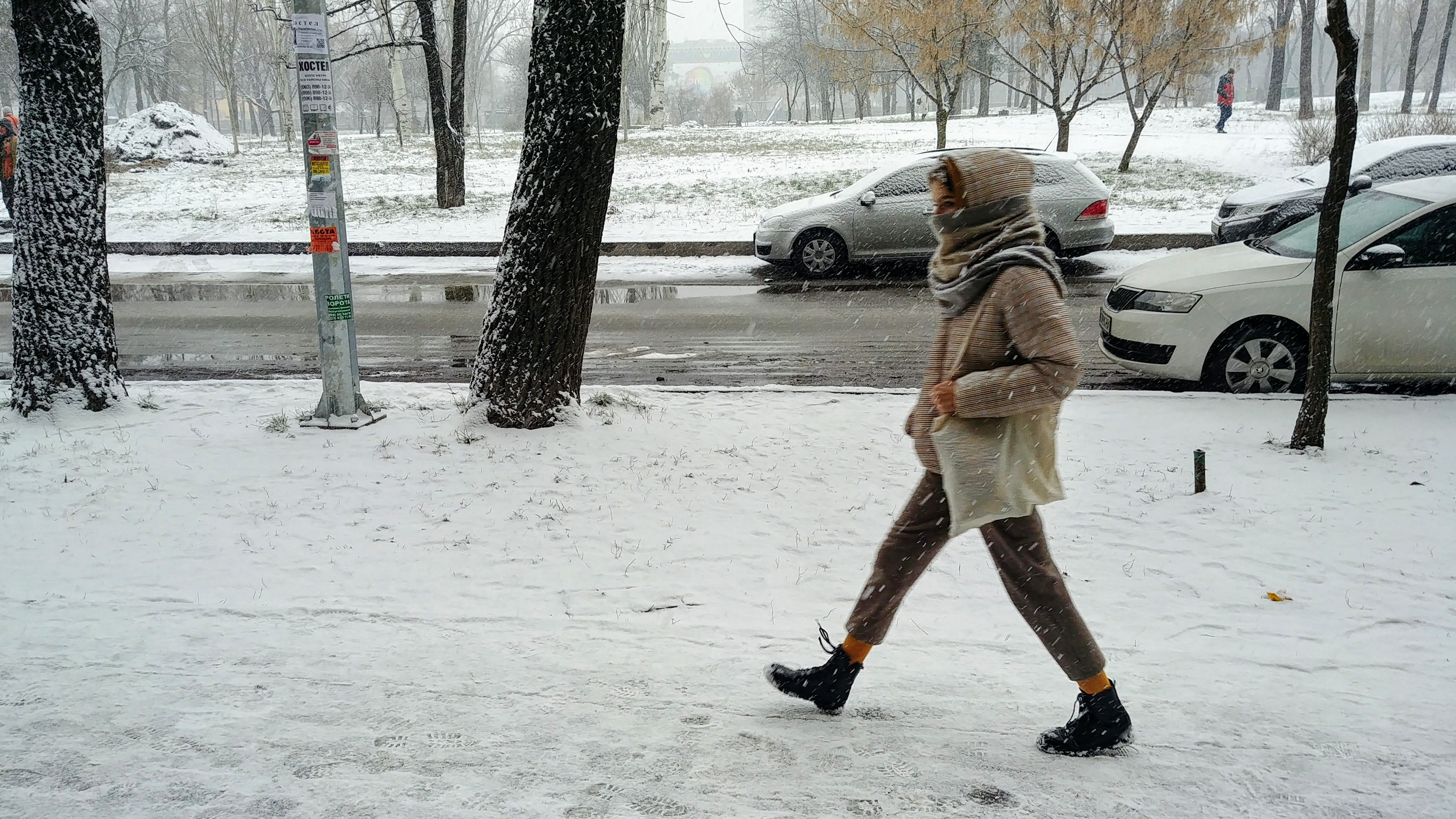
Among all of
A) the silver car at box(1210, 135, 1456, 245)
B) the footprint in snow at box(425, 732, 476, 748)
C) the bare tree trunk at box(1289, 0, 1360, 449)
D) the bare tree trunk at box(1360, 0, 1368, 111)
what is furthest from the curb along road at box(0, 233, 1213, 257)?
the bare tree trunk at box(1360, 0, 1368, 111)

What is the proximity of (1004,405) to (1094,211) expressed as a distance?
11366 millimetres

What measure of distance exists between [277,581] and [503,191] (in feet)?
61.3

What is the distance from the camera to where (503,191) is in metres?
21.7

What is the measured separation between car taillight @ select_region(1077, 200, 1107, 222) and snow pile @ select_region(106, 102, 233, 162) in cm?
2669

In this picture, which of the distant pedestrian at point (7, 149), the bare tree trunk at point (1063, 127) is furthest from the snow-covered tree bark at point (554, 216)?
the bare tree trunk at point (1063, 127)

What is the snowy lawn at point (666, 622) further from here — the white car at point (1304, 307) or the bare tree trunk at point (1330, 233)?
the white car at point (1304, 307)

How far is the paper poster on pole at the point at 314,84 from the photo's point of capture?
5.73 metres

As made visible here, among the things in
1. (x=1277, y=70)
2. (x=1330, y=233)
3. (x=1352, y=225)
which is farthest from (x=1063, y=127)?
(x=1277, y=70)

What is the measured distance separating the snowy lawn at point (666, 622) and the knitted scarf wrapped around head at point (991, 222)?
1.43 m

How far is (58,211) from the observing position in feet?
19.3

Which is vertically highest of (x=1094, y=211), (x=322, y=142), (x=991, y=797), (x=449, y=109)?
(x=449, y=109)

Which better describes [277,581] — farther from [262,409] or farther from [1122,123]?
[1122,123]

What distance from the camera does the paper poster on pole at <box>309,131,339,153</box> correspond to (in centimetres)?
586

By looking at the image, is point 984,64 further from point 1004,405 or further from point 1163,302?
point 1004,405
